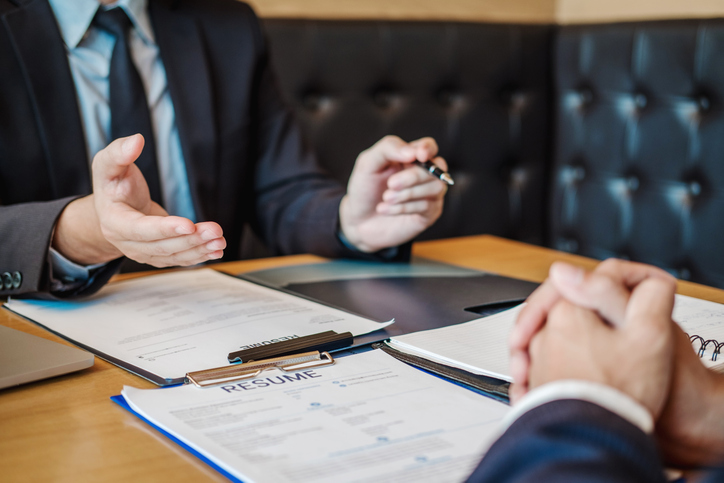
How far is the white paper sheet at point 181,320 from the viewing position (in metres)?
0.61

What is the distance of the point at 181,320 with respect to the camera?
2.32ft

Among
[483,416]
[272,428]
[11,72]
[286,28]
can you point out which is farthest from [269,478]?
[286,28]

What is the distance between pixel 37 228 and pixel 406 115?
1.13m

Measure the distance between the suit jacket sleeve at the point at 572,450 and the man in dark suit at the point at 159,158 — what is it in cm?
39

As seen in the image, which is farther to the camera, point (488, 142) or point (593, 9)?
point (593, 9)

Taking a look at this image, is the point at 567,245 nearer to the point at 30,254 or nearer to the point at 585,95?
the point at 585,95

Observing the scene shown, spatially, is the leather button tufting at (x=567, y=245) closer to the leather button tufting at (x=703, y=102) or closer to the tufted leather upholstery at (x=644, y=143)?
the tufted leather upholstery at (x=644, y=143)

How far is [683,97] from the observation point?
160 centimetres

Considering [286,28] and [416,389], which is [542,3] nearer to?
[286,28]

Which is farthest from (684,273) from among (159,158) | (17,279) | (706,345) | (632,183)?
(17,279)

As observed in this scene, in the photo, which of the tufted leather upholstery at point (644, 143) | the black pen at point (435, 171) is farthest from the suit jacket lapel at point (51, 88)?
the tufted leather upholstery at point (644, 143)

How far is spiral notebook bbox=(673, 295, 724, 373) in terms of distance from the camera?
0.57m

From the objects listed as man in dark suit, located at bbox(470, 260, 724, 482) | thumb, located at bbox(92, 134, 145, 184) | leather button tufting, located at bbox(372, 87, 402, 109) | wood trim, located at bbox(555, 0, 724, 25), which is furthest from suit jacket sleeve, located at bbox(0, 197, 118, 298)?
wood trim, located at bbox(555, 0, 724, 25)

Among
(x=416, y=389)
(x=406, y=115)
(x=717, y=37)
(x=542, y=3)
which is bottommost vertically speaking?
(x=416, y=389)
